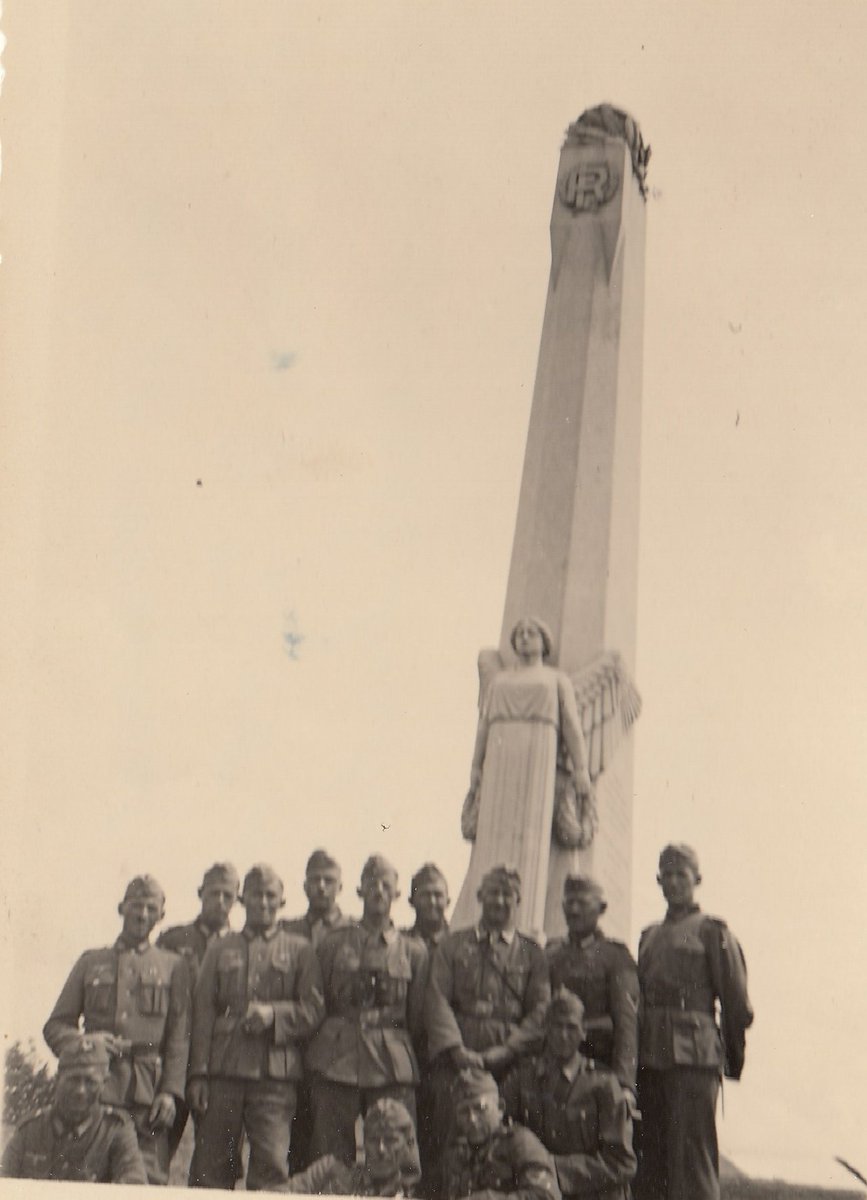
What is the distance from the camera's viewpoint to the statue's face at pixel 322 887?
253 inches

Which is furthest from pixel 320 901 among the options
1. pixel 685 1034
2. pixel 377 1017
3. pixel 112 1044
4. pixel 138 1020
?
pixel 685 1034

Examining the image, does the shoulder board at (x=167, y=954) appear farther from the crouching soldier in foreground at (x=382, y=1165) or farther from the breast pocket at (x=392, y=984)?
the crouching soldier in foreground at (x=382, y=1165)

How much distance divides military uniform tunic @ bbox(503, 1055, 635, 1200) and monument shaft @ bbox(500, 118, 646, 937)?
3.18 feet

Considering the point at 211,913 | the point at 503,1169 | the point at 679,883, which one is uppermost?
the point at 679,883

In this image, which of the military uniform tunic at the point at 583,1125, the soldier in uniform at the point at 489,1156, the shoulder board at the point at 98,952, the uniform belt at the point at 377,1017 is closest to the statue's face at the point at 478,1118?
the soldier in uniform at the point at 489,1156

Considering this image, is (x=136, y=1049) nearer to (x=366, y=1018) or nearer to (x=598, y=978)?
(x=366, y=1018)

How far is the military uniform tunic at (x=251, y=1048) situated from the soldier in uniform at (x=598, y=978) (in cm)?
87

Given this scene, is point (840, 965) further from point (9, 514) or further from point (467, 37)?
point (467, 37)

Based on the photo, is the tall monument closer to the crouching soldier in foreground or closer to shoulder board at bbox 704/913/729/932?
shoulder board at bbox 704/913/729/932

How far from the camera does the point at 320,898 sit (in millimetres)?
6430

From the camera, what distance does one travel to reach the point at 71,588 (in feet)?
25.4

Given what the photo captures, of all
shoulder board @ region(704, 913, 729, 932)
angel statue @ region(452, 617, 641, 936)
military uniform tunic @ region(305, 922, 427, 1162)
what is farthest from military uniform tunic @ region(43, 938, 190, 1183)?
shoulder board @ region(704, 913, 729, 932)

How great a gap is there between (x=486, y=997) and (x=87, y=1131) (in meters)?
1.40

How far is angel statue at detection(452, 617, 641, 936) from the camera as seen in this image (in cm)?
683
